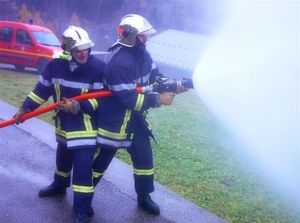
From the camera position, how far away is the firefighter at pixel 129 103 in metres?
3.51

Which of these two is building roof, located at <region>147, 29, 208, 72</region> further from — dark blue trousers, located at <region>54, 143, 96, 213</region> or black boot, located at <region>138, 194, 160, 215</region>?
dark blue trousers, located at <region>54, 143, 96, 213</region>

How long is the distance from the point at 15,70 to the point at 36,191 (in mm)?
10606

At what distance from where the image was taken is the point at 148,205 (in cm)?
393

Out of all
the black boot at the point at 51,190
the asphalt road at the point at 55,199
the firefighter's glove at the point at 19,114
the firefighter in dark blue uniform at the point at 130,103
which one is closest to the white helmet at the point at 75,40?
the firefighter in dark blue uniform at the point at 130,103

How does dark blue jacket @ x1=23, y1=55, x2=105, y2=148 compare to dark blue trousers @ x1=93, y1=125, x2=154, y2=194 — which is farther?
dark blue trousers @ x1=93, y1=125, x2=154, y2=194

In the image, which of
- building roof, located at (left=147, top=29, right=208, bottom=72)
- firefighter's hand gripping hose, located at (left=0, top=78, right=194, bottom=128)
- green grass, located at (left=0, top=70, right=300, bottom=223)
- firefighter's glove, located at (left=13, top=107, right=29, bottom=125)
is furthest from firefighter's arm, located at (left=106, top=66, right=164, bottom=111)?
building roof, located at (left=147, top=29, right=208, bottom=72)

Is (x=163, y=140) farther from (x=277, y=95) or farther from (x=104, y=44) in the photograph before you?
(x=104, y=44)

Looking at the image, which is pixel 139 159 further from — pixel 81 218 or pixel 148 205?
pixel 81 218

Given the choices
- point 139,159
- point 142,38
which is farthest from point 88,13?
point 139,159

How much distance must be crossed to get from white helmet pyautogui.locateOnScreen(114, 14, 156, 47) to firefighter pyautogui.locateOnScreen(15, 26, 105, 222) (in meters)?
0.28

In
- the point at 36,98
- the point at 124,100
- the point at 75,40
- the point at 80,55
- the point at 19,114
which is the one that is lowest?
the point at 19,114

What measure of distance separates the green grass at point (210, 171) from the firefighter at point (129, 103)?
92 cm

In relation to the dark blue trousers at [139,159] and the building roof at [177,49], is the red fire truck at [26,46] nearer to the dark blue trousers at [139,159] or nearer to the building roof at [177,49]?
the building roof at [177,49]

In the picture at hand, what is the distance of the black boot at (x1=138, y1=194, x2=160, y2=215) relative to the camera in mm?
3916
